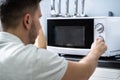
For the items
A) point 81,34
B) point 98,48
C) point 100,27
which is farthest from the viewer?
point 81,34

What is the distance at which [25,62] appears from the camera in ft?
2.57

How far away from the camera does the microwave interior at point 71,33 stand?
84.1 inches

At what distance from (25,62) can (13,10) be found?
18 cm

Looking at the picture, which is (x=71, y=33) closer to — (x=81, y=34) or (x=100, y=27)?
(x=81, y=34)

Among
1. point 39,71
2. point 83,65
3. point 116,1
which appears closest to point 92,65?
point 83,65

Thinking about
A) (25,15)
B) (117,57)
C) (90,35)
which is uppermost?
(25,15)

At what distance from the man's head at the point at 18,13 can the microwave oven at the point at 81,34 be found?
1246mm

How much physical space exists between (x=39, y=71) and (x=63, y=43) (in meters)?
1.52

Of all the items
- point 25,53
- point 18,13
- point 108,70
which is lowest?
point 108,70

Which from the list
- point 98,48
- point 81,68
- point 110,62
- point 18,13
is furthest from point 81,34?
point 18,13

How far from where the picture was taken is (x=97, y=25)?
207 cm

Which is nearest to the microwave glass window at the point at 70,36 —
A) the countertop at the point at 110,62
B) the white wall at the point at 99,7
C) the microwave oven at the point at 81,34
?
the microwave oven at the point at 81,34

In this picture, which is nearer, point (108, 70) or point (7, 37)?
point (7, 37)

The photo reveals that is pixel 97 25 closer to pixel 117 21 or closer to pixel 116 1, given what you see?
pixel 117 21
